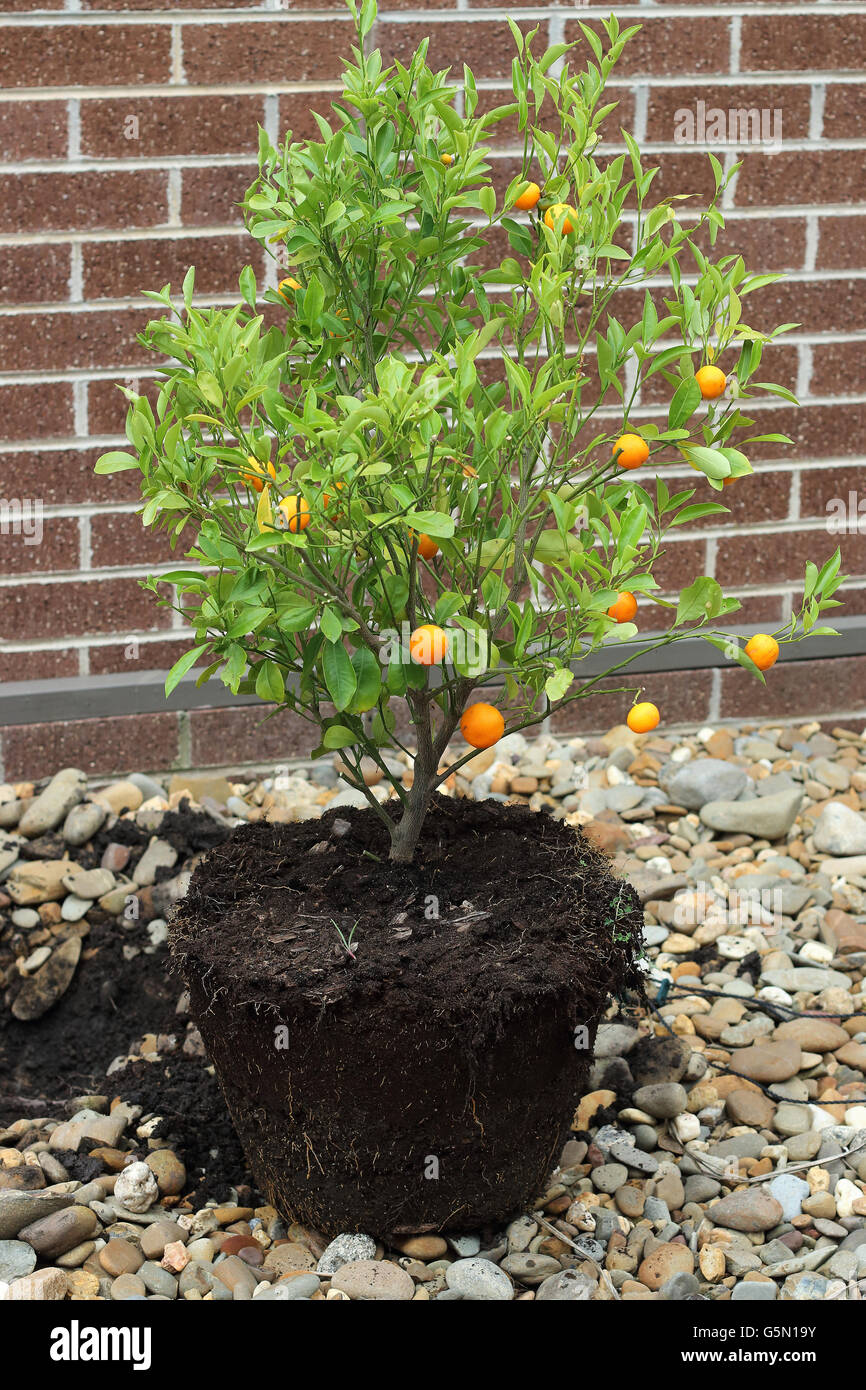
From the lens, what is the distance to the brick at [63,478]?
3176 mm

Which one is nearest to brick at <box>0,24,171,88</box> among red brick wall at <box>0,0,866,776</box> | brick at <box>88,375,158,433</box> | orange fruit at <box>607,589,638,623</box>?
red brick wall at <box>0,0,866,776</box>

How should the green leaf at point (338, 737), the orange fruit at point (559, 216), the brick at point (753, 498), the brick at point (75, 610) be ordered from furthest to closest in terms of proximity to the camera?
the brick at point (753, 498) → the brick at point (75, 610) → the green leaf at point (338, 737) → the orange fruit at point (559, 216)

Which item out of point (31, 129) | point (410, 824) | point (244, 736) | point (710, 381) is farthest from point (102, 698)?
point (710, 381)

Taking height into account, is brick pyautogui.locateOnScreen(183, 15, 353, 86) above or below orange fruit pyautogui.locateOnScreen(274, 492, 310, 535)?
above

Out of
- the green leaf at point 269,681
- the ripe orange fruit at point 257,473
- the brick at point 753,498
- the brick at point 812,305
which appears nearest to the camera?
the ripe orange fruit at point 257,473

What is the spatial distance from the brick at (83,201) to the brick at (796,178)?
1.49 m

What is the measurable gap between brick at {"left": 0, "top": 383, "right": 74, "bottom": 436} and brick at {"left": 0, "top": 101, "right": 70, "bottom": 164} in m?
0.51

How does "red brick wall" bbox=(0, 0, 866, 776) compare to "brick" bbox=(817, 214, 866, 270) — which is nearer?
"red brick wall" bbox=(0, 0, 866, 776)

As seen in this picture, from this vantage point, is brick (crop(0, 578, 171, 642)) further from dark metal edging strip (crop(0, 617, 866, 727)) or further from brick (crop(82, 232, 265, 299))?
brick (crop(82, 232, 265, 299))

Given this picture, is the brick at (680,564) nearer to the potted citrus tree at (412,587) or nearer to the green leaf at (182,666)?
the potted citrus tree at (412,587)

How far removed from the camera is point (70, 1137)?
2232 mm

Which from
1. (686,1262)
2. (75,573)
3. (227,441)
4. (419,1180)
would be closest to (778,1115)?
(686,1262)

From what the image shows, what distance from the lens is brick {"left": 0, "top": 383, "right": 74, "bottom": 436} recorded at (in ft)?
10.3

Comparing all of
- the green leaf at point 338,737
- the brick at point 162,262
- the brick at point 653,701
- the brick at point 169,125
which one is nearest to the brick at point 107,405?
the brick at point 162,262
